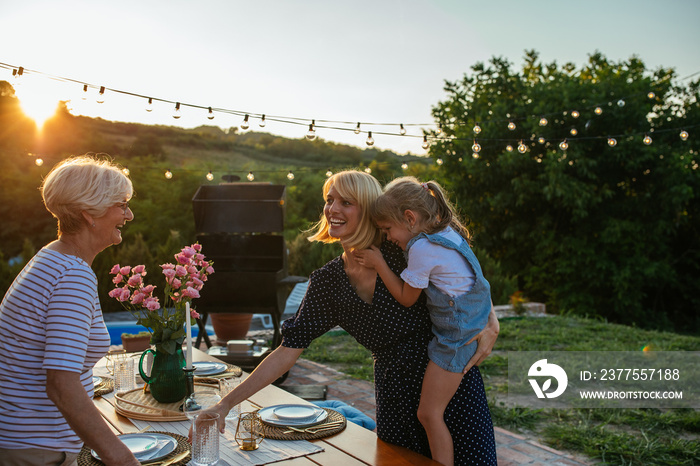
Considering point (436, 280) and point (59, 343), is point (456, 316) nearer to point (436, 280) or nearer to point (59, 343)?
point (436, 280)

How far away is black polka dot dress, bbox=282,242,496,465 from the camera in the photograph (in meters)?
1.89

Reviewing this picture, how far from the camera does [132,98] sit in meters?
4.55

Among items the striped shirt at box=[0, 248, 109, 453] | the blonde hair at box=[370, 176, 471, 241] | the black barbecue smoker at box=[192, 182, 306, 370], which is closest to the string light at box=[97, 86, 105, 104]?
the black barbecue smoker at box=[192, 182, 306, 370]

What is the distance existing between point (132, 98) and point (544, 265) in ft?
39.2

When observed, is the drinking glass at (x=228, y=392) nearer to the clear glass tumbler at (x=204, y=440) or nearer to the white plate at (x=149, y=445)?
the white plate at (x=149, y=445)

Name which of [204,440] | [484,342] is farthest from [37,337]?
[484,342]

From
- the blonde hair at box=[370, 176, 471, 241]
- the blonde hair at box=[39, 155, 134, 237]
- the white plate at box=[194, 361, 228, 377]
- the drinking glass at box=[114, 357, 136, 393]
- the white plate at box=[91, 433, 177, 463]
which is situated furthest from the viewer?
the white plate at box=[194, 361, 228, 377]

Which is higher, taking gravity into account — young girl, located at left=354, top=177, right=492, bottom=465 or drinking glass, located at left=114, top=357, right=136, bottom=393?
young girl, located at left=354, top=177, right=492, bottom=465

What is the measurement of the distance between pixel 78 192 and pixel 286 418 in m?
1.02

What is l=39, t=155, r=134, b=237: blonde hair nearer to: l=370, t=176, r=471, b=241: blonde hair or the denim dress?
l=370, t=176, r=471, b=241: blonde hair

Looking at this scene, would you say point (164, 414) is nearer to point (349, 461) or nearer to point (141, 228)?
point (349, 461)

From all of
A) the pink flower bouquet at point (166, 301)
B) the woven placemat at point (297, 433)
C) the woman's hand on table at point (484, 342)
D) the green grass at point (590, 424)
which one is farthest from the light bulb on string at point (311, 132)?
the woven placemat at point (297, 433)

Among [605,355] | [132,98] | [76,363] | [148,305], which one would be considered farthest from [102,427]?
[605,355]

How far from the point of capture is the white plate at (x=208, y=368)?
2576mm
